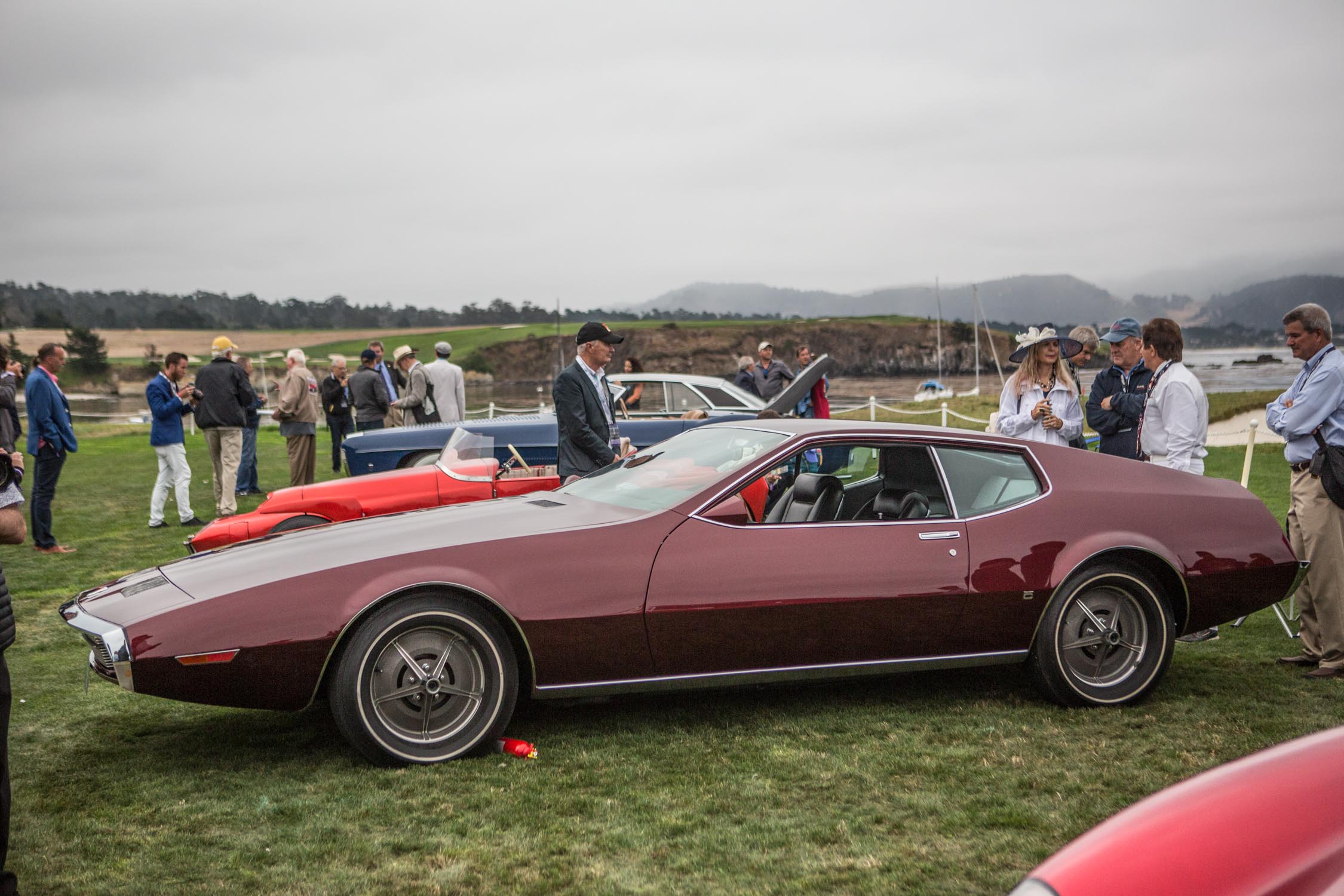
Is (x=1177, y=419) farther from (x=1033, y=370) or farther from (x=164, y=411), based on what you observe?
(x=164, y=411)

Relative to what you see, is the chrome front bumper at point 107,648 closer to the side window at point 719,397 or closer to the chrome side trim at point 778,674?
the chrome side trim at point 778,674

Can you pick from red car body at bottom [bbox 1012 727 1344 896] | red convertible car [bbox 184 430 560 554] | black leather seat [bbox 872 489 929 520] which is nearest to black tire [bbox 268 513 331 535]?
red convertible car [bbox 184 430 560 554]

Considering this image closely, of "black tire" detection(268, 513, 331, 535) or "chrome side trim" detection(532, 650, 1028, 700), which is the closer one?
"chrome side trim" detection(532, 650, 1028, 700)

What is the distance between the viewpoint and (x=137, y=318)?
136 meters

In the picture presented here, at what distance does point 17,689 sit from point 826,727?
4.16 metres

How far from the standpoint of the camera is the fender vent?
409 centimetres

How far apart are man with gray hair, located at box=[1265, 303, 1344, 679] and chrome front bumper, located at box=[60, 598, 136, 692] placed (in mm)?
5267

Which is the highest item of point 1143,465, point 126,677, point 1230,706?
point 1143,465

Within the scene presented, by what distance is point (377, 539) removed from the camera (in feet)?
13.9

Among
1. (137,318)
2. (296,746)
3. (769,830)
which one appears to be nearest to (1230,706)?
(769,830)

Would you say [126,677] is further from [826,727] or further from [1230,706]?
[1230,706]

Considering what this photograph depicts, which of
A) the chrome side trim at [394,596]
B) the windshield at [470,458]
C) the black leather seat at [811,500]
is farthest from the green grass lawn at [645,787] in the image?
the windshield at [470,458]

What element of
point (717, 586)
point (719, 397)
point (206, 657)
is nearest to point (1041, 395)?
point (717, 586)

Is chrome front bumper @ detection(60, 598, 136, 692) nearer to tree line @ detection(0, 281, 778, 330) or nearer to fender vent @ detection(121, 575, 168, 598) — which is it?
fender vent @ detection(121, 575, 168, 598)
